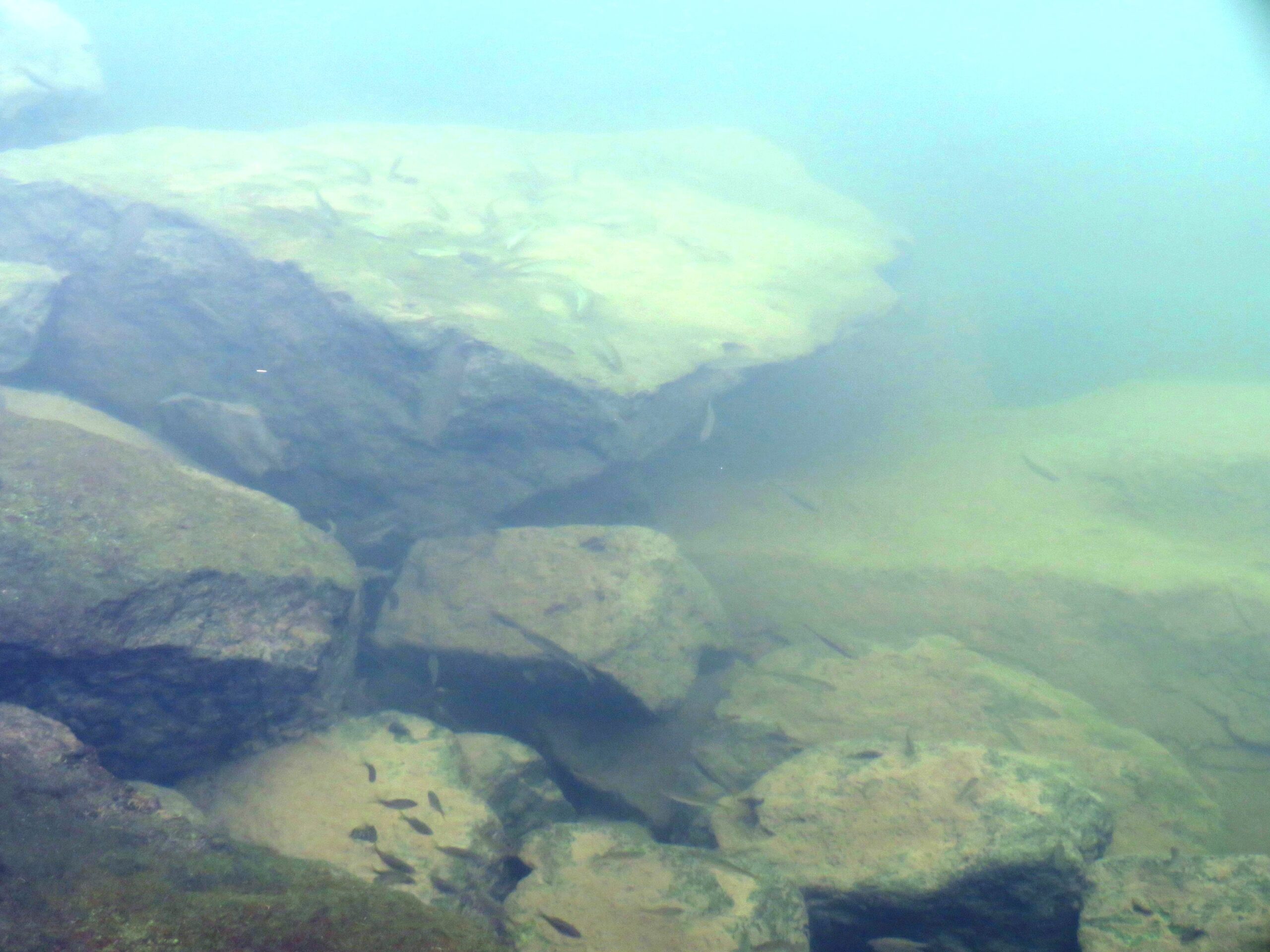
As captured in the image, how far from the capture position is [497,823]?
3562 millimetres

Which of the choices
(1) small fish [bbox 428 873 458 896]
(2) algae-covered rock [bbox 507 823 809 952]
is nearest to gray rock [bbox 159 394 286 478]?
(1) small fish [bbox 428 873 458 896]

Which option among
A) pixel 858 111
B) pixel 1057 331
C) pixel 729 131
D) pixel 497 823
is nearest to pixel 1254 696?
pixel 497 823

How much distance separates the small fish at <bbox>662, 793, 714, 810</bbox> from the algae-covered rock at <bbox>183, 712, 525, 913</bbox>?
105 cm

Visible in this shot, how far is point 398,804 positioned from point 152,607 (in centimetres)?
157

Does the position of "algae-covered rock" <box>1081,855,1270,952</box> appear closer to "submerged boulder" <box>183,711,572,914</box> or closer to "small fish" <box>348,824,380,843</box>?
"submerged boulder" <box>183,711,572,914</box>

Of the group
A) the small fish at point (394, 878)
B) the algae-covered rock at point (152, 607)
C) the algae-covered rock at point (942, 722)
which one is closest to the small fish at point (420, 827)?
the small fish at point (394, 878)

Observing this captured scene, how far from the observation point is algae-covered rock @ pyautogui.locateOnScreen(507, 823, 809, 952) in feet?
9.39

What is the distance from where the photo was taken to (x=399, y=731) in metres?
4.02

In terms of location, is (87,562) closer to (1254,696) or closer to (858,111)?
(1254,696)

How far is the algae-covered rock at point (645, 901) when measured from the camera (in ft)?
9.39

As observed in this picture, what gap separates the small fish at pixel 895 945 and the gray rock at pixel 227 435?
Result: 5.06 m

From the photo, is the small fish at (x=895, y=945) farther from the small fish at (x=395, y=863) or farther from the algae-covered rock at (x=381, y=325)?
the algae-covered rock at (x=381, y=325)

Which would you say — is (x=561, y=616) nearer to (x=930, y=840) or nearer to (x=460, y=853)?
(x=460, y=853)

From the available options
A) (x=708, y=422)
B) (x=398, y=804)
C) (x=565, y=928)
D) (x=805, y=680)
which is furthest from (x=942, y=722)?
(x=398, y=804)
